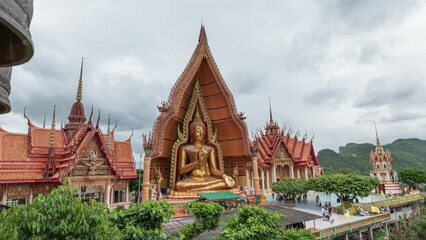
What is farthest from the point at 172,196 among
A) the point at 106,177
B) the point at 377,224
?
the point at 377,224

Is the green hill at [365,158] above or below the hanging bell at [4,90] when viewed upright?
above

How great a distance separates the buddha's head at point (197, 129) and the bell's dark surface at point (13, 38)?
12.0 m

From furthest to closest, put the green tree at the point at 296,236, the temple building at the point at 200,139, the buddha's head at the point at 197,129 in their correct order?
1. the buddha's head at the point at 197,129
2. the temple building at the point at 200,139
3. the green tree at the point at 296,236

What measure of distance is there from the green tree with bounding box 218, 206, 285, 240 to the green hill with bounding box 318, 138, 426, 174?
48.4 m

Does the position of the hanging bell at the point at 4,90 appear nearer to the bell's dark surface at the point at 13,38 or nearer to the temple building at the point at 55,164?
the bell's dark surface at the point at 13,38

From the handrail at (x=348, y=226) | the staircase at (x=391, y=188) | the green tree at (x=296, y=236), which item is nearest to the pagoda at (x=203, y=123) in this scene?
the handrail at (x=348, y=226)

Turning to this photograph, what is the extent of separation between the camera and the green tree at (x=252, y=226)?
18.2 ft

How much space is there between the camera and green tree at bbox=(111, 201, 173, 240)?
4.85 metres

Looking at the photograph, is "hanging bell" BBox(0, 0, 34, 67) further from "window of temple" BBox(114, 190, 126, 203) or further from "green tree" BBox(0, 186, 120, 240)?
"window of temple" BBox(114, 190, 126, 203)

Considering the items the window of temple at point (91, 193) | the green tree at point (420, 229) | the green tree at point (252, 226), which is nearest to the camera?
the green tree at point (252, 226)

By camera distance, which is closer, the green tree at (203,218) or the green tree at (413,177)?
the green tree at (203,218)

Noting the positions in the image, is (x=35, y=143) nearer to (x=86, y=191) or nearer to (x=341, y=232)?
(x=86, y=191)

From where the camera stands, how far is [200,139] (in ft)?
46.7

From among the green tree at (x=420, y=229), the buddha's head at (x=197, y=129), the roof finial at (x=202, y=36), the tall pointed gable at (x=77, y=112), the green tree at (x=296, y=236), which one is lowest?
the green tree at (x=420, y=229)
